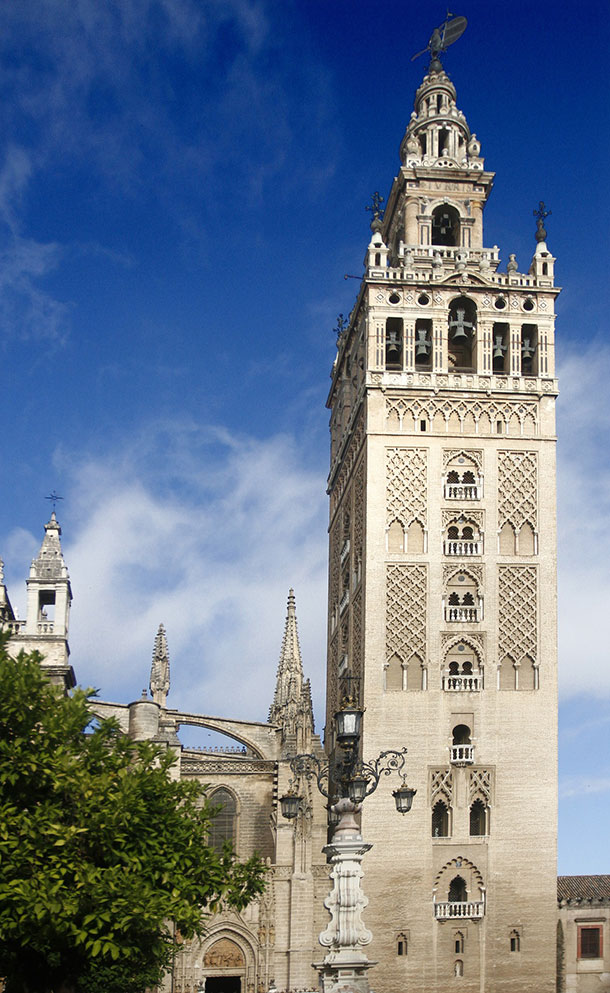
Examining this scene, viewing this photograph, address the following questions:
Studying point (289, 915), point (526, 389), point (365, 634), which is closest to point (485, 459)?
point (526, 389)

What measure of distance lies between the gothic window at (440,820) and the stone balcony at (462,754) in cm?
151

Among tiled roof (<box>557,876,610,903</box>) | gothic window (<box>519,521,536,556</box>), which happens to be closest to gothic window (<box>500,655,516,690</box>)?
gothic window (<box>519,521,536,556</box>)

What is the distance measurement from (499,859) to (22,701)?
928 inches

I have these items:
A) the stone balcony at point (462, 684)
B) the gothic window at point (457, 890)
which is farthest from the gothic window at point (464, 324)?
the gothic window at point (457, 890)

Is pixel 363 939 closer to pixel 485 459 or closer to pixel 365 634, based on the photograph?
pixel 365 634

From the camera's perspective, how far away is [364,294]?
53.0 metres

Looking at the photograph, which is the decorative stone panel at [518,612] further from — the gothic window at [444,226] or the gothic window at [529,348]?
the gothic window at [444,226]

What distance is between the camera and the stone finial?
197 feet

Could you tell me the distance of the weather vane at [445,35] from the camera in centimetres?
6025

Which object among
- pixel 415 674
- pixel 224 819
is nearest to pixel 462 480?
pixel 415 674

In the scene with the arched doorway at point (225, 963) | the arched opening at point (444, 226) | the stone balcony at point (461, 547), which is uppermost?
the arched opening at point (444, 226)

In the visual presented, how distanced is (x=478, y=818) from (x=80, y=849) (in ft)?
75.3

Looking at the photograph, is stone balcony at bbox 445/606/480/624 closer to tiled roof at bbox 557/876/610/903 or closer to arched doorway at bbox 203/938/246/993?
tiled roof at bbox 557/876/610/903

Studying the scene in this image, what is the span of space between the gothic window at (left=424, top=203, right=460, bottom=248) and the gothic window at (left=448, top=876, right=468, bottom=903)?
86.9ft
